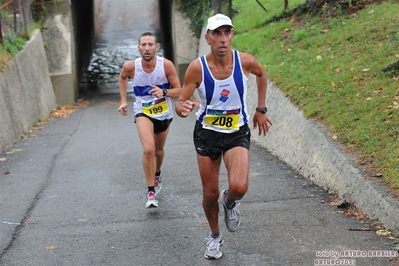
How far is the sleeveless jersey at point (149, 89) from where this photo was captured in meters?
7.93

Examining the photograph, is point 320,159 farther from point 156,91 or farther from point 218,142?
point 218,142

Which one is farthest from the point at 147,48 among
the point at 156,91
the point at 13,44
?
the point at 13,44

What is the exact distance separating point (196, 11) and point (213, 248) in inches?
668

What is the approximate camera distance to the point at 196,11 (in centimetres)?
2194

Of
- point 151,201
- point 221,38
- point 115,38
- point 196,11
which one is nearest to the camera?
point 221,38

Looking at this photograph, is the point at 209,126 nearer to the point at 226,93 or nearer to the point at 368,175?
the point at 226,93

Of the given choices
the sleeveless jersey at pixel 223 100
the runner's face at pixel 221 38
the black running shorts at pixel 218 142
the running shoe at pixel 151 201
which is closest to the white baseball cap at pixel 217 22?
the runner's face at pixel 221 38

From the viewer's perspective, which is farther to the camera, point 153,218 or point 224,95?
point 153,218

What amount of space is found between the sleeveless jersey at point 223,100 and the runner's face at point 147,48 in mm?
2178

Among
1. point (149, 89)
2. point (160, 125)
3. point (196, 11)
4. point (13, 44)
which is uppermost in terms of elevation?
point (149, 89)

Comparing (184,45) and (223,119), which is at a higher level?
(223,119)

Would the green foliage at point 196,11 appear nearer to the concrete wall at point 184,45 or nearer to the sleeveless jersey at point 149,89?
the concrete wall at point 184,45

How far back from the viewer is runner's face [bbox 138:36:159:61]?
7.86 metres

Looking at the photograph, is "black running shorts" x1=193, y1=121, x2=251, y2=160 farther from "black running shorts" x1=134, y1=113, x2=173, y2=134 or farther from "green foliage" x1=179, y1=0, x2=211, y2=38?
"green foliage" x1=179, y1=0, x2=211, y2=38
